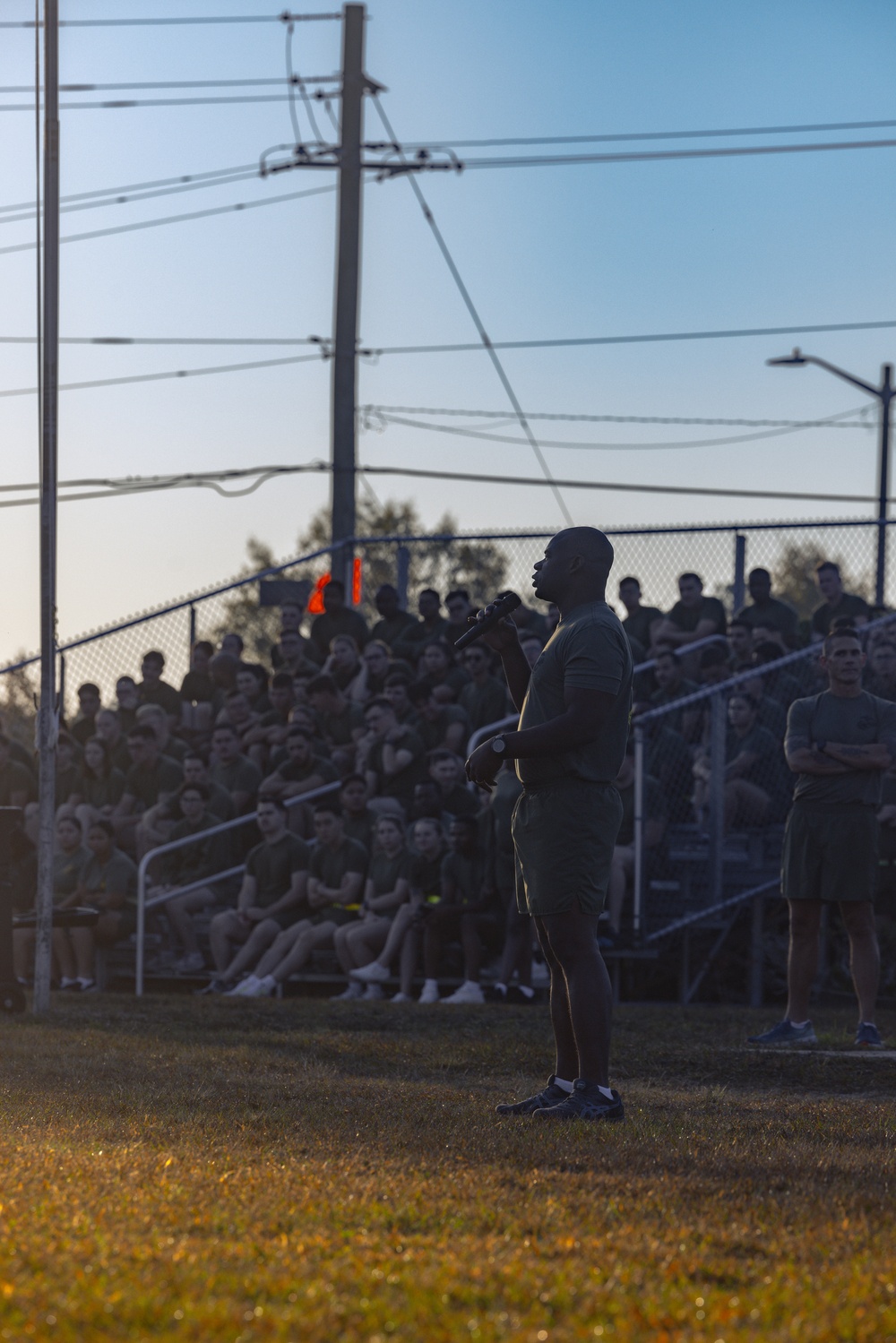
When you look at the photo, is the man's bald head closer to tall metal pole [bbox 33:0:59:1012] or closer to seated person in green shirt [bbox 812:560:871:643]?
tall metal pole [bbox 33:0:59:1012]

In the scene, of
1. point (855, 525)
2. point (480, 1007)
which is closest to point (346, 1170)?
point (480, 1007)

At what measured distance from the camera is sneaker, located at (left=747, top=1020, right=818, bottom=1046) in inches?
339

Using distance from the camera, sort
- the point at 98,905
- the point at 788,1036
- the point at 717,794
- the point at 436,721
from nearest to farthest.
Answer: the point at 788,1036 → the point at 717,794 → the point at 436,721 → the point at 98,905

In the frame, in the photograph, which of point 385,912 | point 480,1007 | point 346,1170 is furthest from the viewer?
point 385,912

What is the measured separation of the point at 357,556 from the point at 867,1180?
14.9m

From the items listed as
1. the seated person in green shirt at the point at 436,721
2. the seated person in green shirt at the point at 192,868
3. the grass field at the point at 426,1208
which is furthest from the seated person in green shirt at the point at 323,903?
the grass field at the point at 426,1208

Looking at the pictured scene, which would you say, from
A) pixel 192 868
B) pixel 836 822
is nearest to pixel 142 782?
pixel 192 868

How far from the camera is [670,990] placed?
13.0 m

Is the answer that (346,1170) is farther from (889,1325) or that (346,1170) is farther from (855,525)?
(855,525)

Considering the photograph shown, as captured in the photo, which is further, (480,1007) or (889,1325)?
(480,1007)

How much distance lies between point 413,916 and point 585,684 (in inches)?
278

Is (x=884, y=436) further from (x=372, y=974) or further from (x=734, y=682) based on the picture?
(x=372, y=974)

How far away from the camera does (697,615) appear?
14.9 metres

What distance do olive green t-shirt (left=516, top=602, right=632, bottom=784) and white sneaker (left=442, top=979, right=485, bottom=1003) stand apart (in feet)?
20.1
